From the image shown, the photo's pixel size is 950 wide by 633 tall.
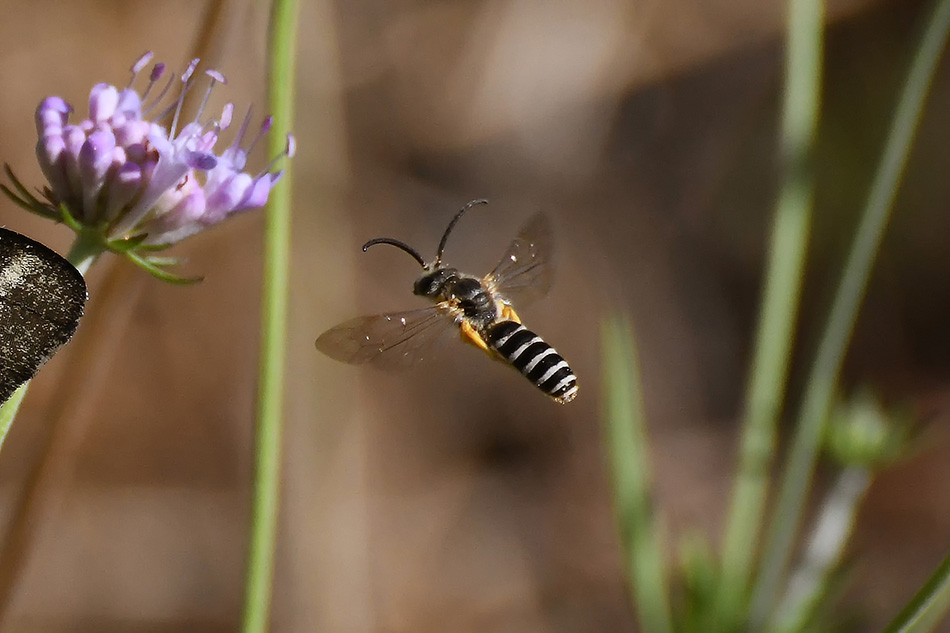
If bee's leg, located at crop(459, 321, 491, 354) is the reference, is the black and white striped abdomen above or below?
below

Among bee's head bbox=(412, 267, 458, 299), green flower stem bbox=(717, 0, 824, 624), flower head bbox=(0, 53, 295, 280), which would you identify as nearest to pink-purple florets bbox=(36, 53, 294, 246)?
flower head bbox=(0, 53, 295, 280)

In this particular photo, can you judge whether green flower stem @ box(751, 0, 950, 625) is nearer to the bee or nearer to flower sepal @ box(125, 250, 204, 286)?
the bee

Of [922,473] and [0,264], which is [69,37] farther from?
[922,473]

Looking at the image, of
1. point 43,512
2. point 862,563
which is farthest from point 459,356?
point 43,512

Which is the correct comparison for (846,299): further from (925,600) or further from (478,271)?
(478,271)

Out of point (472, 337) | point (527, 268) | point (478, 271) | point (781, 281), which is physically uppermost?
point (478, 271)

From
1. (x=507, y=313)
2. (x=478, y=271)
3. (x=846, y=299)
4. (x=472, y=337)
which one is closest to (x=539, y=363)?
(x=472, y=337)
